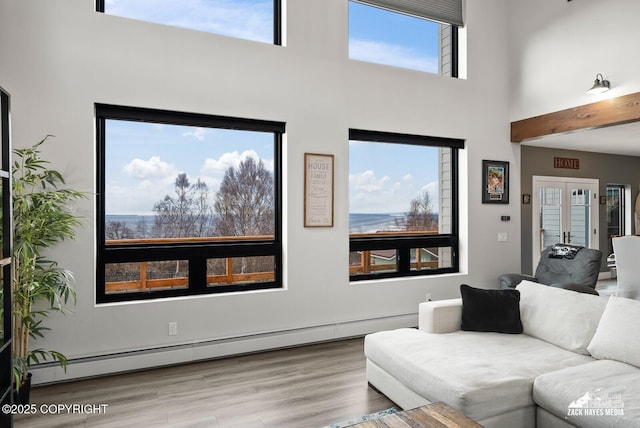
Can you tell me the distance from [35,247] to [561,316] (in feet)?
12.3

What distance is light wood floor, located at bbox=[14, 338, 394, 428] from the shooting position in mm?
2568

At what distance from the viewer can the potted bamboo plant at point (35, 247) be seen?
2688 millimetres

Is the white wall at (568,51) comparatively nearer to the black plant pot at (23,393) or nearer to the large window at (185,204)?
the large window at (185,204)

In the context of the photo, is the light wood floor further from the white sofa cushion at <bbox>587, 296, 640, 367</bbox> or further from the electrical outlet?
the white sofa cushion at <bbox>587, 296, 640, 367</bbox>

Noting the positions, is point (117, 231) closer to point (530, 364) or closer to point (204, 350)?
point (204, 350)

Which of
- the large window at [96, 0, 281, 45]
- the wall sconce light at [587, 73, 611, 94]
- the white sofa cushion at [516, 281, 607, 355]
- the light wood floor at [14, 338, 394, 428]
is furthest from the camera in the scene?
the wall sconce light at [587, 73, 611, 94]

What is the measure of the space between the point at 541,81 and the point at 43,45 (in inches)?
202

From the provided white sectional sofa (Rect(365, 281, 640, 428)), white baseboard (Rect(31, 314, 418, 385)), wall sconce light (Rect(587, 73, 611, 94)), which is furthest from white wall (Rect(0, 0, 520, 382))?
white sectional sofa (Rect(365, 281, 640, 428))

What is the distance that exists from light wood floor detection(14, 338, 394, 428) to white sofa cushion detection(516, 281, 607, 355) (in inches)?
47.3

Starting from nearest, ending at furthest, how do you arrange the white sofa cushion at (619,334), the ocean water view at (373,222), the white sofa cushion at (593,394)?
the white sofa cushion at (593,394) < the white sofa cushion at (619,334) < the ocean water view at (373,222)

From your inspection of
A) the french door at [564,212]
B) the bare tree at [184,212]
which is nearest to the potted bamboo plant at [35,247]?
the bare tree at [184,212]

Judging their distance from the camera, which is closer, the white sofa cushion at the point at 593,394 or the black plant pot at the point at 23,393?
the white sofa cushion at the point at 593,394

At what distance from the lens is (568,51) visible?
467 centimetres

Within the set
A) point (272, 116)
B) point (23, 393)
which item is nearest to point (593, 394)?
point (272, 116)
